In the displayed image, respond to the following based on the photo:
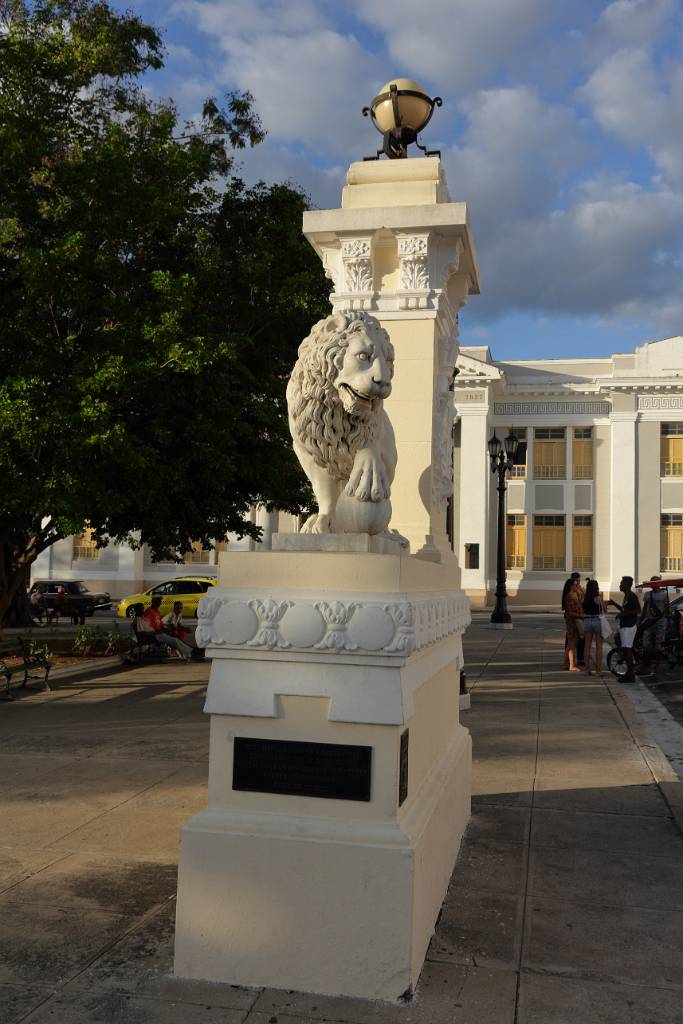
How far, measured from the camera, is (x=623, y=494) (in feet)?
158

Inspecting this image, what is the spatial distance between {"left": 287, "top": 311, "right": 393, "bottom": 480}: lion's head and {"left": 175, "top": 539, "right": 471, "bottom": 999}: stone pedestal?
29.5 inches

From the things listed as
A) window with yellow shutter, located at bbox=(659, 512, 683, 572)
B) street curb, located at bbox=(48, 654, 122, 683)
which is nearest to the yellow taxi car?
street curb, located at bbox=(48, 654, 122, 683)

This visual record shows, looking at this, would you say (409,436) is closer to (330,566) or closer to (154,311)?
(330,566)

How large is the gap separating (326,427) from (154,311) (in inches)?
393

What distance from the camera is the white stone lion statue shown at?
173 inches

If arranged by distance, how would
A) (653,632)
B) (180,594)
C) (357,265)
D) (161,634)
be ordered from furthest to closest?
1. (180,594)
2. (161,634)
3. (653,632)
4. (357,265)

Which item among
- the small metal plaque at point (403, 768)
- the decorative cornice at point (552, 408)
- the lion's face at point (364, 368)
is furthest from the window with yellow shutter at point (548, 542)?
the small metal plaque at point (403, 768)

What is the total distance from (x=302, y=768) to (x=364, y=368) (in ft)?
6.33

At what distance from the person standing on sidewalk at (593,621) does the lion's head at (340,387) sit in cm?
1176

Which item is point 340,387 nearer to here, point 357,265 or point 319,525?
point 319,525

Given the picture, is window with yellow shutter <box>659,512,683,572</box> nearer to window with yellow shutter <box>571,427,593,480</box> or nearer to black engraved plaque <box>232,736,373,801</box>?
window with yellow shutter <box>571,427,593,480</box>

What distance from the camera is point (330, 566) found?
4090 mm

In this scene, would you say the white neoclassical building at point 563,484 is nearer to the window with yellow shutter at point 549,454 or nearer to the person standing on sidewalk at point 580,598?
the window with yellow shutter at point 549,454

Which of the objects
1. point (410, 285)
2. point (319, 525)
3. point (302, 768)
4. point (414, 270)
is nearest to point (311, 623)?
point (302, 768)
